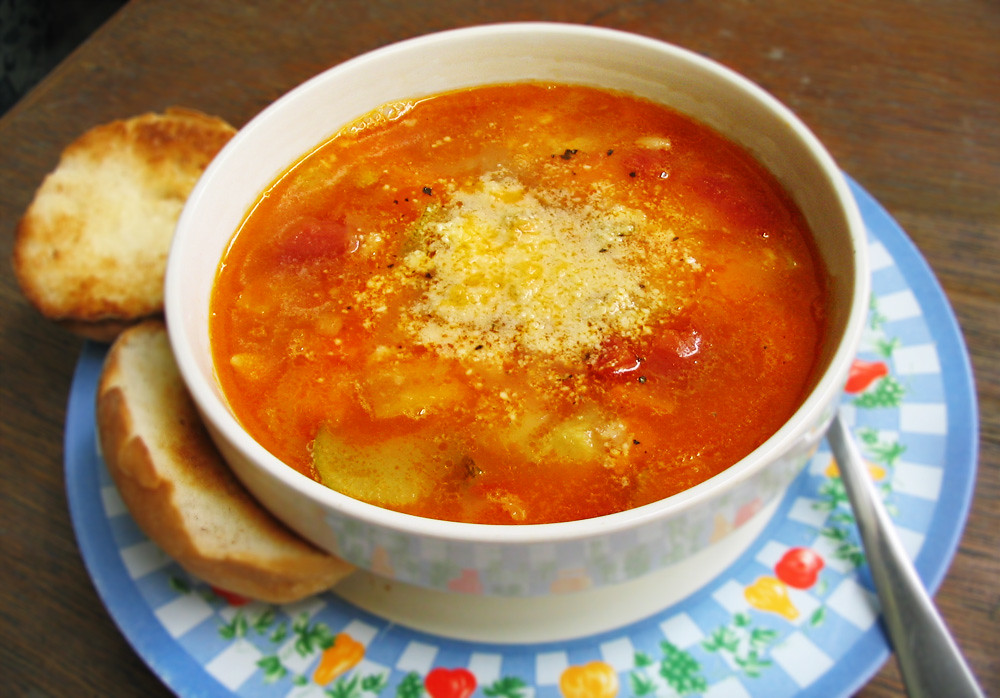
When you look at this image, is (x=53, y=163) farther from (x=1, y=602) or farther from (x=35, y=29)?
(x=35, y=29)

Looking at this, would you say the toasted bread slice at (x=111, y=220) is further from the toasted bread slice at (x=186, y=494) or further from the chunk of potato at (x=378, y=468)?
the chunk of potato at (x=378, y=468)

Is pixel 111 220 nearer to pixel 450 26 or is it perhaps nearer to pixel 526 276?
pixel 526 276

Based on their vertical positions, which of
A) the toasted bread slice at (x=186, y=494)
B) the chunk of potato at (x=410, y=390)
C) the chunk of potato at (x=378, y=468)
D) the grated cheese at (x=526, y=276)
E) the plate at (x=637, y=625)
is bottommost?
the plate at (x=637, y=625)

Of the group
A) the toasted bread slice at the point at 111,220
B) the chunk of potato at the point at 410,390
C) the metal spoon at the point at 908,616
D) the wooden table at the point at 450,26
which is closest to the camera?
the metal spoon at the point at 908,616

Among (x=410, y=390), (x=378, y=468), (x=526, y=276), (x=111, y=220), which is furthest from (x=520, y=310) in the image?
(x=111, y=220)

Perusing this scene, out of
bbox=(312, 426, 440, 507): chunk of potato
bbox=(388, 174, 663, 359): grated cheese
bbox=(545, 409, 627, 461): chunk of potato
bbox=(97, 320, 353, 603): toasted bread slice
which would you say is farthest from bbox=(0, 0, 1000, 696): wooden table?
bbox=(388, 174, 663, 359): grated cheese

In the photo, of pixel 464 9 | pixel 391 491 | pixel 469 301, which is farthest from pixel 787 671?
pixel 464 9

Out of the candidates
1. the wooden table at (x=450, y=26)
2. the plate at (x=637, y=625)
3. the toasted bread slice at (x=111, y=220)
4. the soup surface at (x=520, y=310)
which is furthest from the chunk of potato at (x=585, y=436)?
the toasted bread slice at (x=111, y=220)
